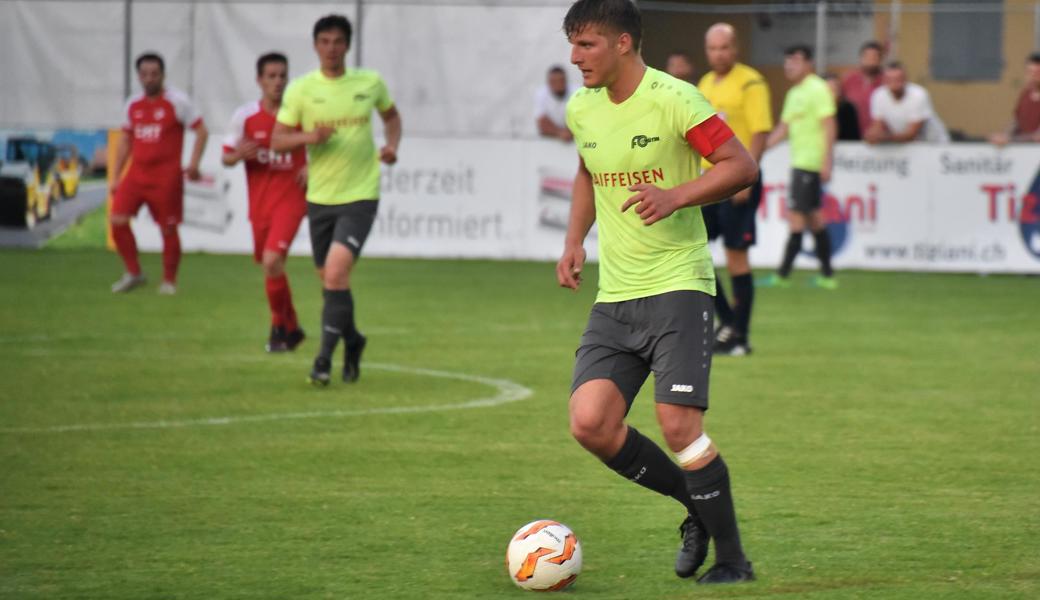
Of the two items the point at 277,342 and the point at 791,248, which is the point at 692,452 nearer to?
the point at 277,342

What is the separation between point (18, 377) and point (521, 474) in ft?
14.6

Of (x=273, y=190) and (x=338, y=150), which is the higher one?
(x=338, y=150)

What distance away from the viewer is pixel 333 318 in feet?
34.9

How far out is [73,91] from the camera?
2436 centimetres

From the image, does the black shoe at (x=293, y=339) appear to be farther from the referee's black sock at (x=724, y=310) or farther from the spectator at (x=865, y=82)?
the spectator at (x=865, y=82)

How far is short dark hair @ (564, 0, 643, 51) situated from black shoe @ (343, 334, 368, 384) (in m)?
5.43

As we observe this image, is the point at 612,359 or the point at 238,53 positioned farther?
the point at 238,53

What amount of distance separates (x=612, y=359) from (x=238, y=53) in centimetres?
1921

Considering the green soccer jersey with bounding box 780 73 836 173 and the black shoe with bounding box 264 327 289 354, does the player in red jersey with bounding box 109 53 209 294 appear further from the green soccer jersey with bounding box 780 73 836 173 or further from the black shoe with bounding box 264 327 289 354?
the green soccer jersey with bounding box 780 73 836 173

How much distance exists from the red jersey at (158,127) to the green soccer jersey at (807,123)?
19.4 ft

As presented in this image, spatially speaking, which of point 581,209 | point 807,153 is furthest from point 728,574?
point 807,153

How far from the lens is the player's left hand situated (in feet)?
18.0

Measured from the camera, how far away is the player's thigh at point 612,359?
583 cm

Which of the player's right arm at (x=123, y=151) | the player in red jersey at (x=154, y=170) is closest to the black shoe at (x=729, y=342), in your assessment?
the player in red jersey at (x=154, y=170)
